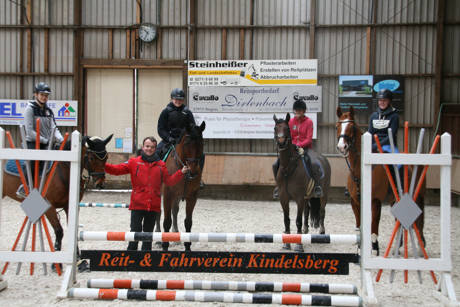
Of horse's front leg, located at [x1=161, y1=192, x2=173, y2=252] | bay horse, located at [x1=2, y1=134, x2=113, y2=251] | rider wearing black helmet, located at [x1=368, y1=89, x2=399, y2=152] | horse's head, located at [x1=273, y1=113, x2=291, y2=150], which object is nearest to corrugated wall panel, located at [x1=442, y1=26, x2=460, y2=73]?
rider wearing black helmet, located at [x1=368, y1=89, x2=399, y2=152]

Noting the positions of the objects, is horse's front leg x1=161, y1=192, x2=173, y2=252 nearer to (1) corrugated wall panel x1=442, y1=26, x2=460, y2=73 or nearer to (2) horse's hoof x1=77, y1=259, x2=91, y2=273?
(2) horse's hoof x1=77, y1=259, x2=91, y2=273

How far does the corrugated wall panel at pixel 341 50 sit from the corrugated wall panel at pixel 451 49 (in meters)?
2.21

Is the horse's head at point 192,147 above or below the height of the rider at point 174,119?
below

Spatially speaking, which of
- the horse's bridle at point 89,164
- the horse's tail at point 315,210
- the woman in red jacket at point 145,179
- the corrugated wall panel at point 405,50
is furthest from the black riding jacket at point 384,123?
the corrugated wall panel at point 405,50

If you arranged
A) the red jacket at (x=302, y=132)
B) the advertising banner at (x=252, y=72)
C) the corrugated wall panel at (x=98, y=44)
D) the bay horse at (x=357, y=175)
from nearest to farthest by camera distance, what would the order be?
the bay horse at (x=357, y=175)
the red jacket at (x=302, y=132)
the advertising banner at (x=252, y=72)
the corrugated wall panel at (x=98, y=44)

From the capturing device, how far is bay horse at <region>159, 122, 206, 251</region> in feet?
19.6

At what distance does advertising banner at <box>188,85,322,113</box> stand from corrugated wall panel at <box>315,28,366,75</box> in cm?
85

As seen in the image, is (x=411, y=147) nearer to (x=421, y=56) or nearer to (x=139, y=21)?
(x=421, y=56)

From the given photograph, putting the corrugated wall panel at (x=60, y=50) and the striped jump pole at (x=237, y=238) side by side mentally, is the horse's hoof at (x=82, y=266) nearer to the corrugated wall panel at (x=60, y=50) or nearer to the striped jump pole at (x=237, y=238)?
the striped jump pole at (x=237, y=238)

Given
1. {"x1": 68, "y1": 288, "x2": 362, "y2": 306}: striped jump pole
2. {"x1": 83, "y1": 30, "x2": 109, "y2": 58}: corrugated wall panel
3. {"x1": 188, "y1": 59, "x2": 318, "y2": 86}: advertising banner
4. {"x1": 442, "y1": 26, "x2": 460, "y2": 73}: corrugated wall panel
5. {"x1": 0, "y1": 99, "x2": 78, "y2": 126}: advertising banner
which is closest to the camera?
{"x1": 68, "y1": 288, "x2": 362, "y2": 306}: striped jump pole

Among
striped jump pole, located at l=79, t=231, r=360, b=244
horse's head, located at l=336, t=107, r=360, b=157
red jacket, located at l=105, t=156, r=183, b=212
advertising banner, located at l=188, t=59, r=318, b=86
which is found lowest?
striped jump pole, located at l=79, t=231, r=360, b=244

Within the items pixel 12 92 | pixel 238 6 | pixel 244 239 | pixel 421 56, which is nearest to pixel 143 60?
pixel 238 6

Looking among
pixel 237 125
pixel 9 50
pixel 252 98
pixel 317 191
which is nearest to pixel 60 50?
pixel 9 50

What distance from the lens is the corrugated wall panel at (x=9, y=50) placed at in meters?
13.4
